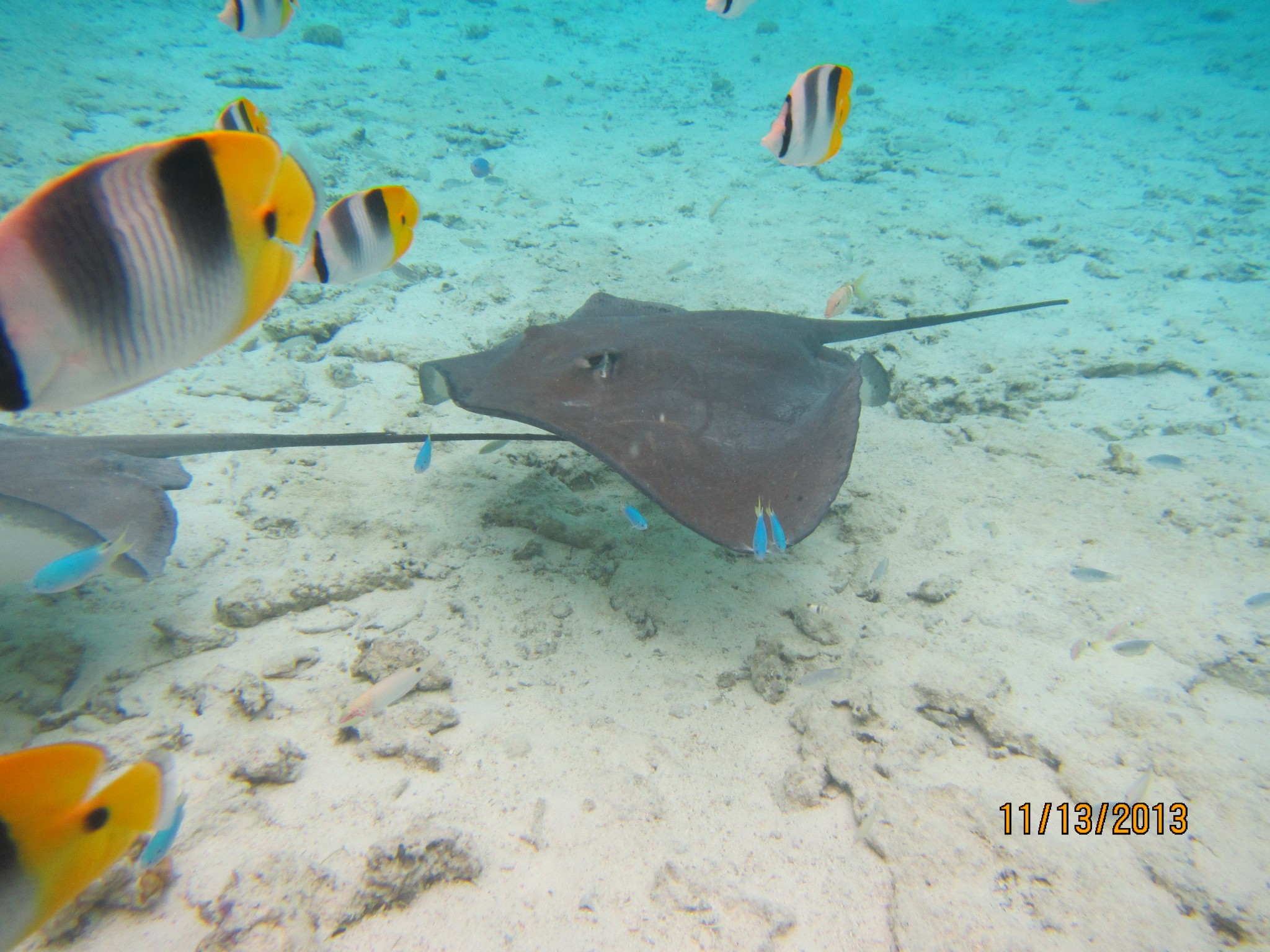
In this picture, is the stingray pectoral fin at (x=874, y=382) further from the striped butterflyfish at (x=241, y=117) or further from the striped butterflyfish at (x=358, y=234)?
the striped butterflyfish at (x=241, y=117)

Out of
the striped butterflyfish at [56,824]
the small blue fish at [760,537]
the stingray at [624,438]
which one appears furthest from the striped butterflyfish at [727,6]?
the striped butterflyfish at [56,824]

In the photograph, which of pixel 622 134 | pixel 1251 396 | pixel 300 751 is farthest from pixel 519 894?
pixel 622 134

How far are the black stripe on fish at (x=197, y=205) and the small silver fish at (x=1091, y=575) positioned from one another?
421 cm

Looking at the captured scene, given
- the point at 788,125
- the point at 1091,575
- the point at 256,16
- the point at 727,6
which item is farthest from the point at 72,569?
the point at 727,6

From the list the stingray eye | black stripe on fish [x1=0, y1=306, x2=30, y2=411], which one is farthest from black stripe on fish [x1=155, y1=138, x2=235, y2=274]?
the stingray eye

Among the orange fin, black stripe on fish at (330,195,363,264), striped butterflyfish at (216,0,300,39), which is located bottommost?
black stripe on fish at (330,195,363,264)

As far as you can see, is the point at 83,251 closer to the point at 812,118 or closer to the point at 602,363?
the point at 602,363

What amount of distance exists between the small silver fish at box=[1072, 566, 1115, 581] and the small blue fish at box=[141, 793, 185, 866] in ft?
14.4

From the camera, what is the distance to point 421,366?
3.45 m

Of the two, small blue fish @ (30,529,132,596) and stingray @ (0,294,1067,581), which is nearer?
small blue fish @ (30,529,132,596)

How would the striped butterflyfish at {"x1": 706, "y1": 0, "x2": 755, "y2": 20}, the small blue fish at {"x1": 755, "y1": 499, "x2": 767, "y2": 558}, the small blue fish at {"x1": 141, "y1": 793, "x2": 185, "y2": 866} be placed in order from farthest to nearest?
1. the striped butterflyfish at {"x1": 706, "y1": 0, "x2": 755, "y2": 20}
2. the small blue fish at {"x1": 755, "y1": 499, "x2": 767, "y2": 558}
3. the small blue fish at {"x1": 141, "y1": 793, "x2": 185, "y2": 866}

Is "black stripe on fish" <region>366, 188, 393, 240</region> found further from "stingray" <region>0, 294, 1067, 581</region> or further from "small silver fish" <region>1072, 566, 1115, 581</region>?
"small silver fish" <region>1072, 566, 1115, 581</region>

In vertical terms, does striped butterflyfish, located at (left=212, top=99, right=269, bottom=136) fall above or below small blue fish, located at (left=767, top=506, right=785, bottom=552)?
above

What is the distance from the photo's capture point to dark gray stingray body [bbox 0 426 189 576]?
7.30 feet
